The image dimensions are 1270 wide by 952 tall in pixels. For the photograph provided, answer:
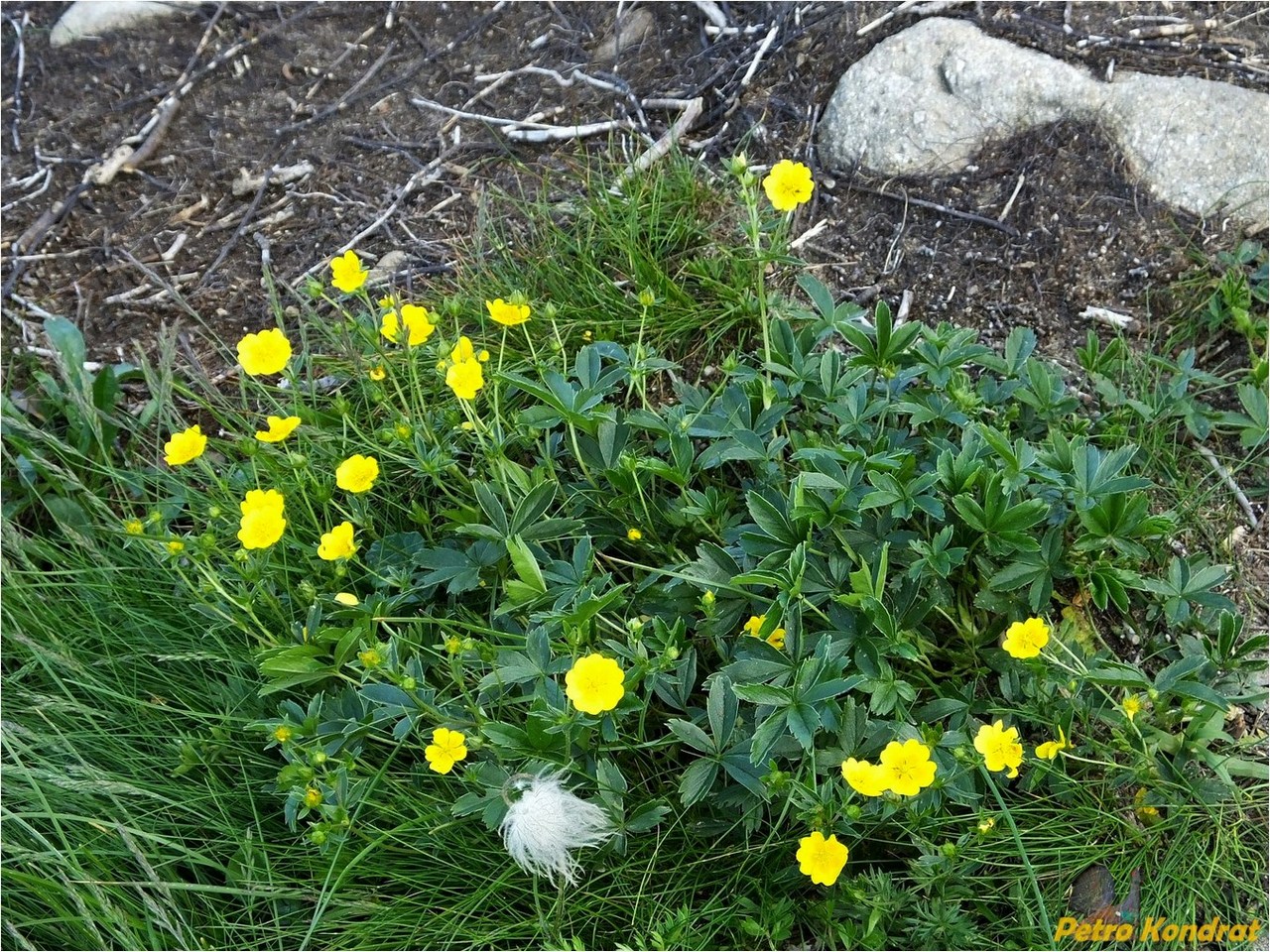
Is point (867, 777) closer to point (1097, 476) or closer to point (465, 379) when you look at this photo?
Answer: point (1097, 476)

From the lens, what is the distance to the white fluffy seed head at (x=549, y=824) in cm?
143

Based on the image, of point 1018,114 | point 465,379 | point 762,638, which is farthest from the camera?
point 1018,114

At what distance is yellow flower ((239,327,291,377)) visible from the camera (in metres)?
1.85

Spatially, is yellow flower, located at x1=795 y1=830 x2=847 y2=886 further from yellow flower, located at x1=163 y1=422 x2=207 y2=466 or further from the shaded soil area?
the shaded soil area

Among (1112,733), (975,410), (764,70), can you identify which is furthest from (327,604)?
(764,70)

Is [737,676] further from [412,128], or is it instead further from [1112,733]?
[412,128]

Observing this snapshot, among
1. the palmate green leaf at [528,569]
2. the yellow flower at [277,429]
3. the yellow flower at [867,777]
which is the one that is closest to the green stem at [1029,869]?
the yellow flower at [867,777]

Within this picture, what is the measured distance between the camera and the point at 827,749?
1.53 m

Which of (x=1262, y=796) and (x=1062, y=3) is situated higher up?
(x=1062, y=3)

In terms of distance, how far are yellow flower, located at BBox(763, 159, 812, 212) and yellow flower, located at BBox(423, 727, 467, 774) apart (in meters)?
1.15

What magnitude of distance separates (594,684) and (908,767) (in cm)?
47

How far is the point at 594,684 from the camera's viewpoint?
4.66 feet

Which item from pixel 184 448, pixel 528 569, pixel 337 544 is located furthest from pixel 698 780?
pixel 184 448

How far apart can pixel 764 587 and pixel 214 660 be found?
1.10 meters
